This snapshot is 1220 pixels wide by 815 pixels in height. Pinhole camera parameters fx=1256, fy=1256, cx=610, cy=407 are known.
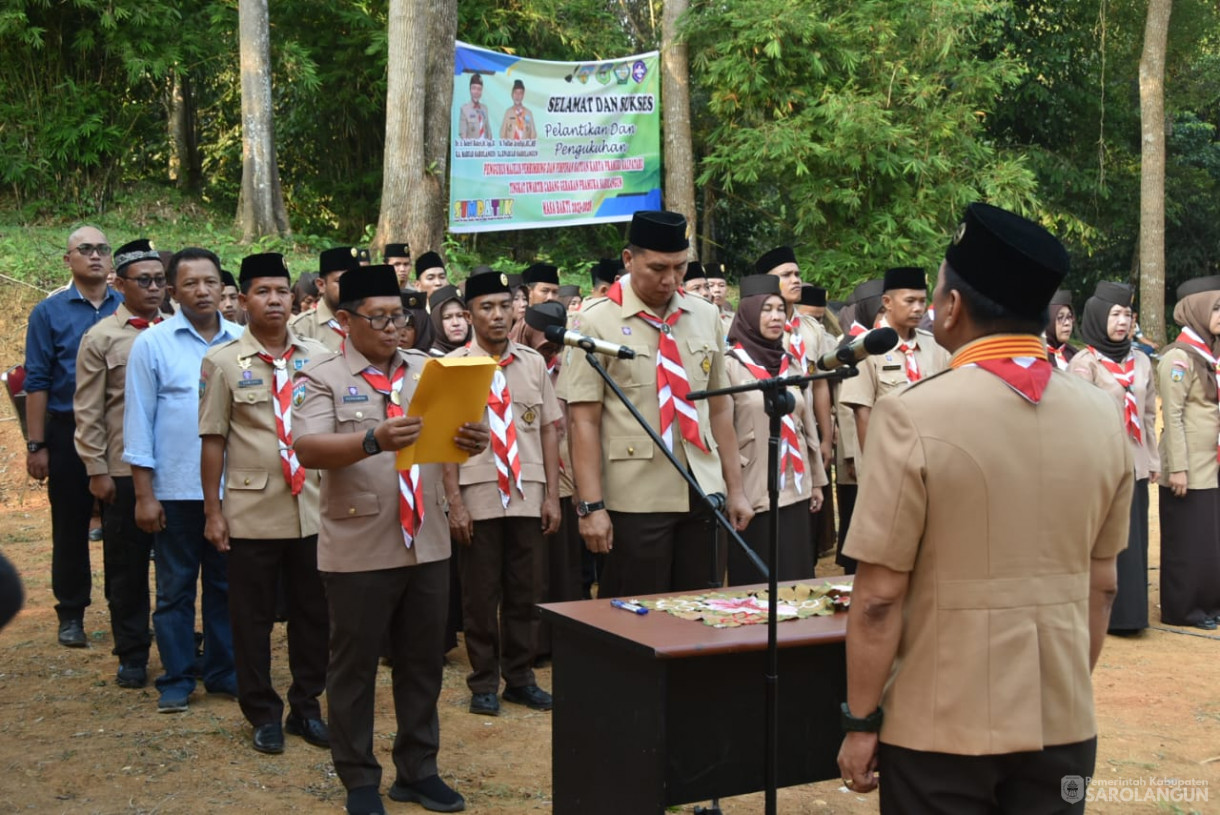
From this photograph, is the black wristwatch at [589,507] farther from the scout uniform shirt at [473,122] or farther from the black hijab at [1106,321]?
the scout uniform shirt at [473,122]

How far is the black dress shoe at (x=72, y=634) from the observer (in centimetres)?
773

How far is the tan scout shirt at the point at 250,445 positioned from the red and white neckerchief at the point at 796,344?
3926 millimetres

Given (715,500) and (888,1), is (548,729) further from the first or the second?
(888,1)

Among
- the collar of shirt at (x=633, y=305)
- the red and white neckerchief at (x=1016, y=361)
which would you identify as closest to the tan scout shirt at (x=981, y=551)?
the red and white neckerchief at (x=1016, y=361)

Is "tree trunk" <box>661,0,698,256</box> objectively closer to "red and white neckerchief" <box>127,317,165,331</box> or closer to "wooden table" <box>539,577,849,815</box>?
"red and white neckerchief" <box>127,317,165,331</box>

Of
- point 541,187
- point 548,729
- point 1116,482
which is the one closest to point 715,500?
point 548,729

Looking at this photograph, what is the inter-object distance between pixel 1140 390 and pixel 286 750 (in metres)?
6.19

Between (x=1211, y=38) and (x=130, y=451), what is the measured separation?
25180mm

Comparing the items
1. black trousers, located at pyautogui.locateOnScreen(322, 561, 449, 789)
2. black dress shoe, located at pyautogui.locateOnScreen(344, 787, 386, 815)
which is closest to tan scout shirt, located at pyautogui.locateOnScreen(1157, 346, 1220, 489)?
black trousers, located at pyautogui.locateOnScreen(322, 561, 449, 789)

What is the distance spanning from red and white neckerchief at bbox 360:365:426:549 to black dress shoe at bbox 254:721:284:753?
1.55 m

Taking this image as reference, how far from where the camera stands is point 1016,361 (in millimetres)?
3051

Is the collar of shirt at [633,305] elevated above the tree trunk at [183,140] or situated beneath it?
situated beneath

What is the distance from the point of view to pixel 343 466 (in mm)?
4883

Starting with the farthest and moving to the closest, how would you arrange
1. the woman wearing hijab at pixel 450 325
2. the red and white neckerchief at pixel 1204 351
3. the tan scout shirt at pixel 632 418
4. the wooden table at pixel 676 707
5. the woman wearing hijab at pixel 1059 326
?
the woman wearing hijab at pixel 1059 326
the red and white neckerchief at pixel 1204 351
the woman wearing hijab at pixel 450 325
the tan scout shirt at pixel 632 418
the wooden table at pixel 676 707
